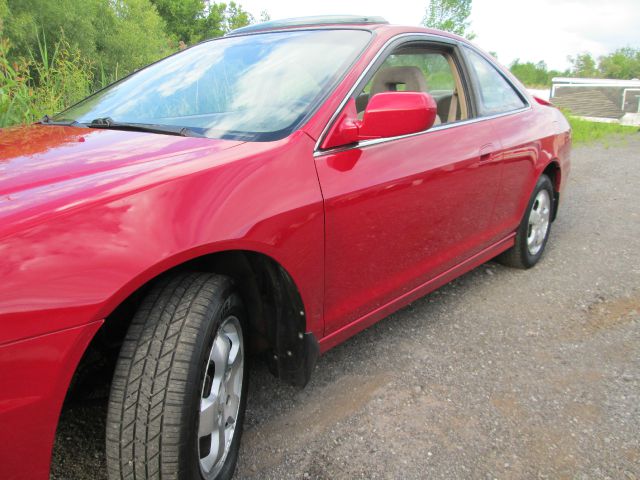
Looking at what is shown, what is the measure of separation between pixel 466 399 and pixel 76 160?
5.73 feet

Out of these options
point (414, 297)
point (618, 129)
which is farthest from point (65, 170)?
point (618, 129)

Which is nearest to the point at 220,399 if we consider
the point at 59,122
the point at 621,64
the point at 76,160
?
the point at 76,160

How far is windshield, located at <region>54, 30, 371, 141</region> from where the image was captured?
1.85m

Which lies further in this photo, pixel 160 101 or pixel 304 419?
pixel 160 101

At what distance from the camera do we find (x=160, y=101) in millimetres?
2160

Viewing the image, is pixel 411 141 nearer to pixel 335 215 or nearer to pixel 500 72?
pixel 335 215

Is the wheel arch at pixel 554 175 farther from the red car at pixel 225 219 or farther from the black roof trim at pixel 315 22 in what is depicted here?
the black roof trim at pixel 315 22

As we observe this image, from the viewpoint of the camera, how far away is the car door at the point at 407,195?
1862 millimetres

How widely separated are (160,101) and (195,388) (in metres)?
1.35

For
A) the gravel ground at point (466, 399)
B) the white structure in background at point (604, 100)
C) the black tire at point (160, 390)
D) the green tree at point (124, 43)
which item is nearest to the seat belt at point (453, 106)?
the gravel ground at point (466, 399)

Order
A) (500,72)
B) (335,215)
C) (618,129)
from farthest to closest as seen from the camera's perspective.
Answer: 1. (618,129)
2. (500,72)
3. (335,215)

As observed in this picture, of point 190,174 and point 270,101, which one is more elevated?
point 270,101

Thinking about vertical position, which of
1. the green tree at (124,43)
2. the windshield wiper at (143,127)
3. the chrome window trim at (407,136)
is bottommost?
the chrome window trim at (407,136)

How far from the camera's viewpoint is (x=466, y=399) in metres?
2.13
